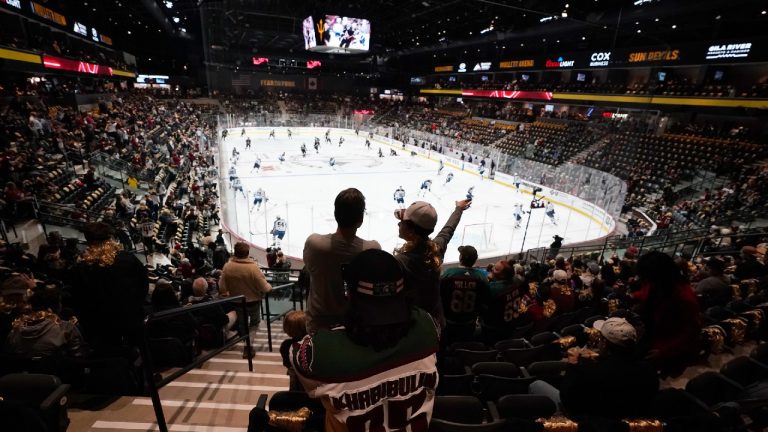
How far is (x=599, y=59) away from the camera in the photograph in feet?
98.2

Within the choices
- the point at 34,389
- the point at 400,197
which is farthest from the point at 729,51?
the point at 34,389

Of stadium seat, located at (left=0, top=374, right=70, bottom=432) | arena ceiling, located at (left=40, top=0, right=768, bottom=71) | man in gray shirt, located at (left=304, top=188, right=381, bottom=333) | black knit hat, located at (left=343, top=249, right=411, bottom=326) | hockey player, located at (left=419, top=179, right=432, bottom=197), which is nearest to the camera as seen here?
black knit hat, located at (left=343, top=249, right=411, bottom=326)

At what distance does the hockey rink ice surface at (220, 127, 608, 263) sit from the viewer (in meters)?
14.0

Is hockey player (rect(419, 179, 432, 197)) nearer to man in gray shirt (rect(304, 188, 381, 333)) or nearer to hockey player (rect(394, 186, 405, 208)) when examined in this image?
hockey player (rect(394, 186, 405, 208))

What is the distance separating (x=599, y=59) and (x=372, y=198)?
77.0 feet

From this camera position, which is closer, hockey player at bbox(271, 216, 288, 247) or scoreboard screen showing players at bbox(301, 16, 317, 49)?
hockey player at bbox(271, 216, 288, 247)

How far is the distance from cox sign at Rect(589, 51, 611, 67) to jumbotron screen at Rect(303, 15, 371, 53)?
1815 centimetres

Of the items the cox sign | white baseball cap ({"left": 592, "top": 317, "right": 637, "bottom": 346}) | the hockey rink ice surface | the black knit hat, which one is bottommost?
the hockey rink ice surface

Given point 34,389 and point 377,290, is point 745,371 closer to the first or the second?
point 377,290

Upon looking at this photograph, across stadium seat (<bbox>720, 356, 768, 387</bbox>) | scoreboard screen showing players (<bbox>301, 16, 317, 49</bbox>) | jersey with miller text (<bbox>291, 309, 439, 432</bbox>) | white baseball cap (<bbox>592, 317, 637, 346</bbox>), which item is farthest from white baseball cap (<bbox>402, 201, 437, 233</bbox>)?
scoreboard screen showing players (<bbox>301, 16, 317, 49</bbox>)

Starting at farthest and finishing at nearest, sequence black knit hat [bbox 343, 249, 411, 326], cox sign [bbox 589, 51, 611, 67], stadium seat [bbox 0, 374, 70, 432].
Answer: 1. cox sign [bbox 589, 51, 611, 67]
2. stadium seat [bbox 0, 374, 70, 432]
3. black knit hat [bbox 343, 249, 411, 326]

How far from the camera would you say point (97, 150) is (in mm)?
13047

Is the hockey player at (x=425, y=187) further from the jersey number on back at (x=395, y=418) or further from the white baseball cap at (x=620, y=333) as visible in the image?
the jersey number on back at (x=395, y=418)

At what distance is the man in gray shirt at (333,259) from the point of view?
220 cm
